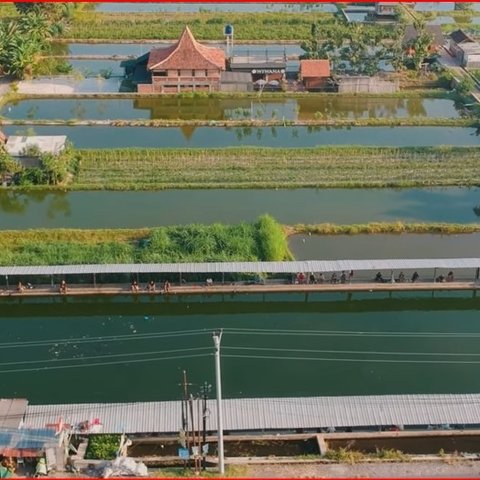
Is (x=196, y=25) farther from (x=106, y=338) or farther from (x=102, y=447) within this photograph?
(x=102, y=447)

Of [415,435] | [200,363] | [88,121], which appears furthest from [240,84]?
[415,435]

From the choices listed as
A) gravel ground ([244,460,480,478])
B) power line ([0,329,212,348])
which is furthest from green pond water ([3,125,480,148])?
gravel ground ([244,460,480,478])

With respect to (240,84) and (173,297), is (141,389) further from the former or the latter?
(240,84)

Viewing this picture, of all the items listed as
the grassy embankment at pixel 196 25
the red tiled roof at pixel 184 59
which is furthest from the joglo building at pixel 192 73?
the grassy embankment at pixel 196 25

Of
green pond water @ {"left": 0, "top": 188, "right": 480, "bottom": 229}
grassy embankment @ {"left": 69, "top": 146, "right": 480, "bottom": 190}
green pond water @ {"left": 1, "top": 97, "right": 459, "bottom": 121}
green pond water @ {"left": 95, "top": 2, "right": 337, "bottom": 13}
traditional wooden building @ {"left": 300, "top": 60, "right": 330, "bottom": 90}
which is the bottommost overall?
green pond water @ {"left": 0, "top": 188, "right": 480, "bottom": 229}

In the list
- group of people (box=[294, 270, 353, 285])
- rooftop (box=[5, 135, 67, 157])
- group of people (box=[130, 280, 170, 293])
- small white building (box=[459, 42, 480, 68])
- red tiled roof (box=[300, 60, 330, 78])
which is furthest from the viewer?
small white building (box=[459, 42, 480, 68])

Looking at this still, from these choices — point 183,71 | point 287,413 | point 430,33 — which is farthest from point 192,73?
point 287,413

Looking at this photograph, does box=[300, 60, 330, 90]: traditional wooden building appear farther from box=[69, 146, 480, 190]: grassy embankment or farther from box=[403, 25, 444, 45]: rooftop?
box=[69, 146, 480, 190]: grassy embankment
